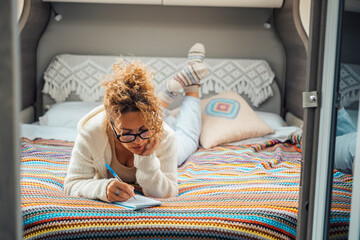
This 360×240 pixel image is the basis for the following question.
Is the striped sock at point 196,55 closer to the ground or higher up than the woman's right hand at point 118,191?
higher up

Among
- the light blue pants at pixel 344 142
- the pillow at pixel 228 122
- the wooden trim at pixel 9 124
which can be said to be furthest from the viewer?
the pillow at pixel 228 122

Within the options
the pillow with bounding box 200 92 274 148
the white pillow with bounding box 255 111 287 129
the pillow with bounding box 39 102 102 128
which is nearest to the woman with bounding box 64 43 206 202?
the pillow with bounding box 200 92 274 148

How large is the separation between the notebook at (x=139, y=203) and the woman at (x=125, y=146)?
2 cm

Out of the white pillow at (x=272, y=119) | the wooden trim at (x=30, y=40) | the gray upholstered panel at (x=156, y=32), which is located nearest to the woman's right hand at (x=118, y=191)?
the white pillow at (x=272, y=119)

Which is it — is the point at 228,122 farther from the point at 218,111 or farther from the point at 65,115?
the point at 65,115

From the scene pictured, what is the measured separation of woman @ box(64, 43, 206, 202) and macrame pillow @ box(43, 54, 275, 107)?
1.44m

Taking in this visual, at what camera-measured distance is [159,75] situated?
3.32 metres

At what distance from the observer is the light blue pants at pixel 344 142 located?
128 cm

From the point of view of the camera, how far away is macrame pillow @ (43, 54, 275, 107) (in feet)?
10.8

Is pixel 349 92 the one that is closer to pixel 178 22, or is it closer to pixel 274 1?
pixel 274 1

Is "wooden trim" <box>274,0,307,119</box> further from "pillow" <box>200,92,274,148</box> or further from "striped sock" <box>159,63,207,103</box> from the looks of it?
"striped sock" <box>159,63,207,103</box>

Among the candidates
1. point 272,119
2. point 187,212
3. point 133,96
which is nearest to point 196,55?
point 272,119

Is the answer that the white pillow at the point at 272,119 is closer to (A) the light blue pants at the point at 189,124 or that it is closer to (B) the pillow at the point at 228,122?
(B) the pillow at the point at 228,122

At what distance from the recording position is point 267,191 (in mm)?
1876
